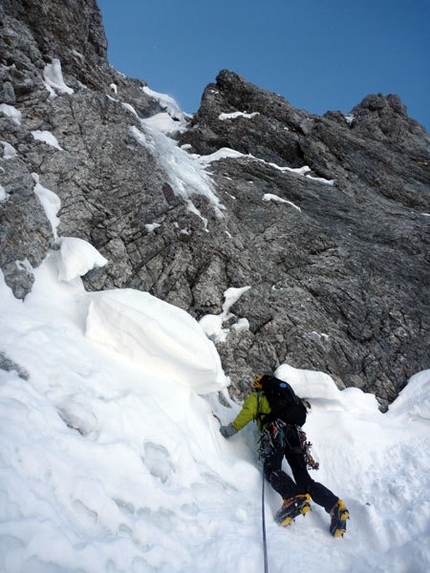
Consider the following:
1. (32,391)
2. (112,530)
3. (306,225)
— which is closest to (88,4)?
(306,225)

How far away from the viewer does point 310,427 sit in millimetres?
7789

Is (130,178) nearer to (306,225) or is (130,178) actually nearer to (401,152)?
(306,225)

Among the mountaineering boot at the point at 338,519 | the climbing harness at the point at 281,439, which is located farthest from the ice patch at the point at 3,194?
the mountaineering boot at the point at 338,519

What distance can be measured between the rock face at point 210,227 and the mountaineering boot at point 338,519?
375cm

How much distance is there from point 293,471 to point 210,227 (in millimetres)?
8650

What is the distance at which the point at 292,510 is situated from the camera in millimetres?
5000

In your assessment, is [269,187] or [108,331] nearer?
[108,331]

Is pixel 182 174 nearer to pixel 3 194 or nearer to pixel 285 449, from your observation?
pixel 3 194

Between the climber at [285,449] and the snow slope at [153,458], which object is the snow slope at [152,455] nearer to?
the snow slope at [153,458]

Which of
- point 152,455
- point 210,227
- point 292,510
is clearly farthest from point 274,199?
point 152,455

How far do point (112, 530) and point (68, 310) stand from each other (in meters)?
4.66

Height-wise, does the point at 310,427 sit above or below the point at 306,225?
below

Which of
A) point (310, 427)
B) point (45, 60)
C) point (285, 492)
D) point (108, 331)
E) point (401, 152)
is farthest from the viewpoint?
point (401, 152)

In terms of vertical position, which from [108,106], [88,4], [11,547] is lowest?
[11,547]
